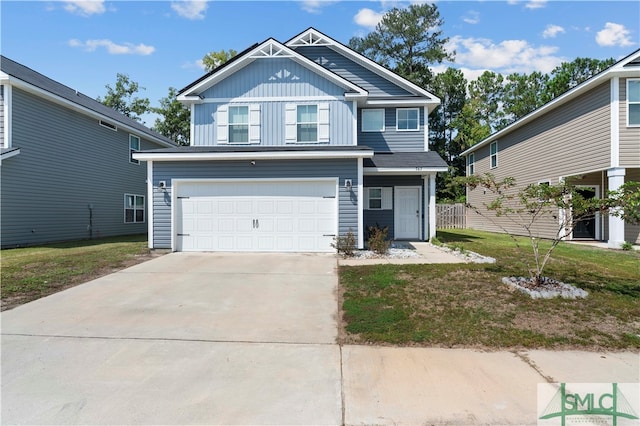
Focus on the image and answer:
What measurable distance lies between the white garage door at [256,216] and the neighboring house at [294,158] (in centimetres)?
3

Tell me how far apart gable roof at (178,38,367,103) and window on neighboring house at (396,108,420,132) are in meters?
3.34

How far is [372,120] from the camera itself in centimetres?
1478

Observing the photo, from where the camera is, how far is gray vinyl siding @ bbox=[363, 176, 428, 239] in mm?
13938

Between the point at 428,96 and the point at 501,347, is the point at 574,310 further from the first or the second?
the point at 428,96

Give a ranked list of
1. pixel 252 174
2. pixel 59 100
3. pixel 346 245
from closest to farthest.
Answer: pixel 346 245
pixel 252 174
pixel 59 100

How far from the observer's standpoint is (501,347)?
13.4 feet

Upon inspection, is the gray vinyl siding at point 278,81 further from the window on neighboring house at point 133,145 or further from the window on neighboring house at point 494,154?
the window on neighboring house at point 494,154

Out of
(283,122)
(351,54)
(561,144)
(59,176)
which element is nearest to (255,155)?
(283,122)

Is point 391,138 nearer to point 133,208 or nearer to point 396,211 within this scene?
point 396,211

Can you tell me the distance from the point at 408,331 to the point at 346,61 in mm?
13542

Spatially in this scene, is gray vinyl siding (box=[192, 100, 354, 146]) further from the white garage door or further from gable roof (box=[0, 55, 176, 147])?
gable roof (box=[0, 55, 176, 147])

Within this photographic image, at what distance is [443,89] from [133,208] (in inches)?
1175

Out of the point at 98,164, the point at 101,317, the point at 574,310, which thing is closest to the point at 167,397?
the point at 101,317

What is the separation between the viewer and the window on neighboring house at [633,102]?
11172 mm
